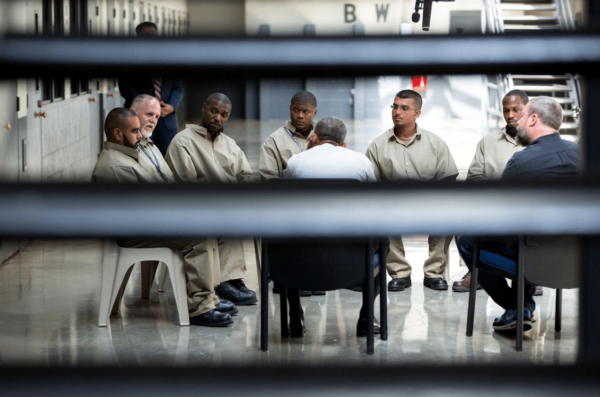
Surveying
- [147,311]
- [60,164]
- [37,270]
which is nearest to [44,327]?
[147,311]

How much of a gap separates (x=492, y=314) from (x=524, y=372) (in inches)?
157

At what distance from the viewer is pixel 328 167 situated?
385 cm

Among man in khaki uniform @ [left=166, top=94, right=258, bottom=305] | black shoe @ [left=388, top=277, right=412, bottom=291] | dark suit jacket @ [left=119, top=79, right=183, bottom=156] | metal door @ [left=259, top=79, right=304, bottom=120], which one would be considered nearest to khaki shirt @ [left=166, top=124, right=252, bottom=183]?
man in khaki uniform @ [left=166, top=94, right=258, bottom=305]

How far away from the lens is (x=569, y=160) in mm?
3637

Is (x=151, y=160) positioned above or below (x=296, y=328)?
above

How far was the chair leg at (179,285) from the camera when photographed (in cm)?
399

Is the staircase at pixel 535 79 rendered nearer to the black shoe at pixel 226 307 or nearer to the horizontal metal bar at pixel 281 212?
the black shoe at pixel 226 307

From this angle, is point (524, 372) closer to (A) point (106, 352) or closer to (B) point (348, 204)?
(B) point (348, 204)

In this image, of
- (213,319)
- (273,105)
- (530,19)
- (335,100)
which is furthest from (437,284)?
(273,105)

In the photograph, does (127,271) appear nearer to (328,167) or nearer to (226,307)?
(226,307)

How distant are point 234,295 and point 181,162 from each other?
83cm

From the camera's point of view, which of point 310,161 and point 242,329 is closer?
point 310,161

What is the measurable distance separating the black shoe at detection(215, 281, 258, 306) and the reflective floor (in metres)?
0.10

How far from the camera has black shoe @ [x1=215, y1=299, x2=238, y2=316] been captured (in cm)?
419
